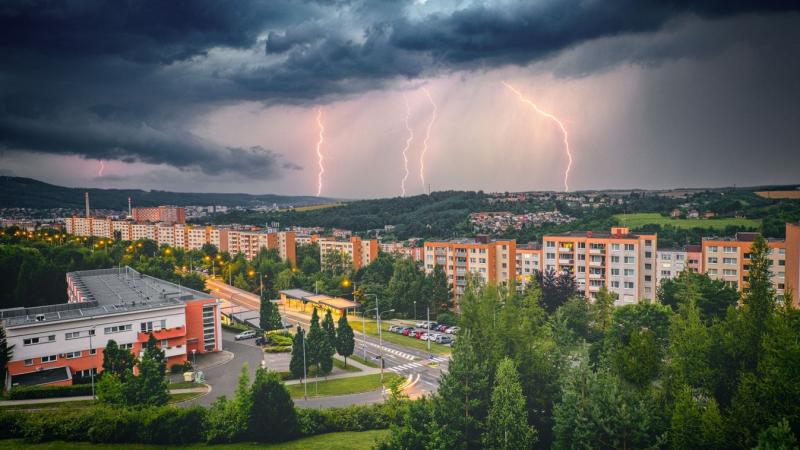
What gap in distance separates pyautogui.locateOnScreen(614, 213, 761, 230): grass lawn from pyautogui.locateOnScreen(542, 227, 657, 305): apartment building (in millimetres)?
28630

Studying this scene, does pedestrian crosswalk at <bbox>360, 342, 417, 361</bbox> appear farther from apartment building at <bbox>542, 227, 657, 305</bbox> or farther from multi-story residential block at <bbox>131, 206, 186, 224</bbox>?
multi-story residential block at <bbox>131, 206, 186, 224</bbox>

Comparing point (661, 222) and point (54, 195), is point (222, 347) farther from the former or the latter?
point (54, 195)

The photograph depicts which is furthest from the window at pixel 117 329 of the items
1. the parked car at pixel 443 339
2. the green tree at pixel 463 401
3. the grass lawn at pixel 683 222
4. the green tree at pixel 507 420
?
the grass lawn at pixel 683 222

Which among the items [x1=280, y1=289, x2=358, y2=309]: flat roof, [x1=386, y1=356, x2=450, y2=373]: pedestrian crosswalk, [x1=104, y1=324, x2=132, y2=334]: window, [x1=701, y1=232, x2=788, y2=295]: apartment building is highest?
[x1=701, y1=232, x2=788, y2=295]: apartment building

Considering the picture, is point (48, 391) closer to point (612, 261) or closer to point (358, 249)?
point (612, 261)

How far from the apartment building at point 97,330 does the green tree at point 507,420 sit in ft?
→ 84.9

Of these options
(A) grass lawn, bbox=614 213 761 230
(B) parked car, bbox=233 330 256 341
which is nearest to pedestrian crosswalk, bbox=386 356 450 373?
(B) parked car, bbox=233 330 256 341

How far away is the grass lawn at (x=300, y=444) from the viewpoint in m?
22.3

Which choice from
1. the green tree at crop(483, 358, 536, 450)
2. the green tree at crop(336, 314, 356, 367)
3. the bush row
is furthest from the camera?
the green tree at crop(336, 314, 356, 367)

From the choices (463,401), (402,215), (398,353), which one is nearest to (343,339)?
(398,353)

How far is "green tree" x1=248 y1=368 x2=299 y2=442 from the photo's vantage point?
23484 millimetres

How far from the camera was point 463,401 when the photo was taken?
21.4 metres

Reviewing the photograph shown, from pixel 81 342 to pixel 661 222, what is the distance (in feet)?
279

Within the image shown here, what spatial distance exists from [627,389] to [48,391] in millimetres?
30819
